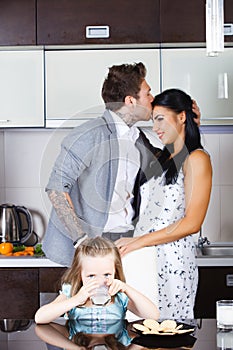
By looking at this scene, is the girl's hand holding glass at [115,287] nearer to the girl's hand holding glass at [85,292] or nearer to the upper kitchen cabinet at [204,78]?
the girl's hand holding glass at [85,292]

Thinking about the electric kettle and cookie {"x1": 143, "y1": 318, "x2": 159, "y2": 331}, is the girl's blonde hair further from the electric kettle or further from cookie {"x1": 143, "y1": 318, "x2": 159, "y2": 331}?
the electric kettle

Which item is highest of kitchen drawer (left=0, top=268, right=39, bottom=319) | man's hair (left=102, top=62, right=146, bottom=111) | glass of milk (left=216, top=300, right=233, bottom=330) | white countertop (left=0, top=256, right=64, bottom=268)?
man's hair (left=102, top=62, right=146, bottom=111)

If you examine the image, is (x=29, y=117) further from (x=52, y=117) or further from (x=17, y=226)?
(x=17, y=226)

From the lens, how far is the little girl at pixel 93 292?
224cm

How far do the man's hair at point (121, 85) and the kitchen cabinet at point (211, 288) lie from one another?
922 millimetres

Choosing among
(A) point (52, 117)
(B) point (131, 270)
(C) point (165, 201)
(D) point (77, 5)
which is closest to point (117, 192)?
(C) point (165, 201)

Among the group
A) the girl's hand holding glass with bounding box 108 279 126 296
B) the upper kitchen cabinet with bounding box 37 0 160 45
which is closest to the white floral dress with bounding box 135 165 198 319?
the girl's hand holding glass with bounding box 108 279 126 296

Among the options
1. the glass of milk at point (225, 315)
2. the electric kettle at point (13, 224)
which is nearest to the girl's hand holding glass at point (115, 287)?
the glass of milk at point (225, 315)

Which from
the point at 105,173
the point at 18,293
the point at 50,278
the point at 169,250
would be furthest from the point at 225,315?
the point at 18,293

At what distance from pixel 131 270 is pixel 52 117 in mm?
1251

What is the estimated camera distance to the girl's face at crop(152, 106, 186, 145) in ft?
10.1

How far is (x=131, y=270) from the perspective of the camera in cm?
271

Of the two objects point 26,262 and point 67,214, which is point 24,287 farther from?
point 67,214

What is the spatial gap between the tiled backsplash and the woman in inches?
39.2
